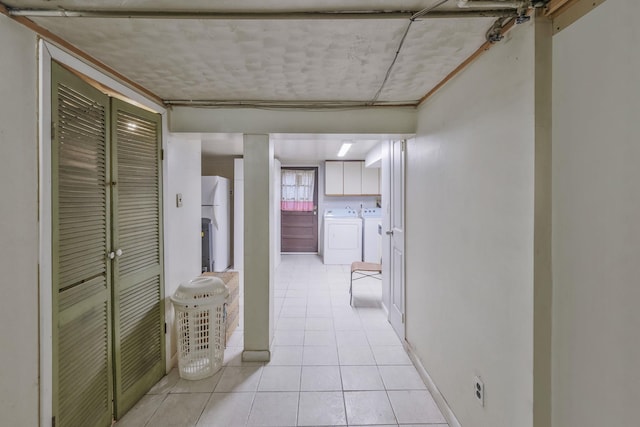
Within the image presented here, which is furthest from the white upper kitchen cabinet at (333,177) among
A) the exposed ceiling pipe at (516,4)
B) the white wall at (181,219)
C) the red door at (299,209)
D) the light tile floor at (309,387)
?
the exposed ceiling pipe at (516,4)

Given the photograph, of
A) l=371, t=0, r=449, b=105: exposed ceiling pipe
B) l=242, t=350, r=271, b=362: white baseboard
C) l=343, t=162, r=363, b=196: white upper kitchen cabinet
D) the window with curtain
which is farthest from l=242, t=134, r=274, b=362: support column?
the window with curtain

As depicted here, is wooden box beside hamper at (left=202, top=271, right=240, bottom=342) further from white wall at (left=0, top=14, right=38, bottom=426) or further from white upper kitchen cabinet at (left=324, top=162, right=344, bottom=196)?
white upper kitchen cabinet at (left=324, top=162, right=344, bottom=196)

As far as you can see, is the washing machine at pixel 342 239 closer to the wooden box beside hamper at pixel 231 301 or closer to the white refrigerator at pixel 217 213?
the white refrigerator at pixel 217 213

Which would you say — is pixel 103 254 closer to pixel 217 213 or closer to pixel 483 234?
pixel 483 234

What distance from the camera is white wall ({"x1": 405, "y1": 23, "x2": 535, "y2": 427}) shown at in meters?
1.11

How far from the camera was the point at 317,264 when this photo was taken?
5.77 metres

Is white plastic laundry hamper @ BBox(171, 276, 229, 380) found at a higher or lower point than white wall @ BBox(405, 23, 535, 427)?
lower

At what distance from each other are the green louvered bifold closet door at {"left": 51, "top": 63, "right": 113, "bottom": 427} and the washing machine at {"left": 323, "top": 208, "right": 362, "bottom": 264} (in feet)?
14.5

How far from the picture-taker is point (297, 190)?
21.1 ft

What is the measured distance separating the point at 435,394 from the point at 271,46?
2.33m

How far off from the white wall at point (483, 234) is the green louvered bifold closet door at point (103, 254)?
2.00m

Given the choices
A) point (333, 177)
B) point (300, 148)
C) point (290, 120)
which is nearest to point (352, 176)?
point (333, 177)
